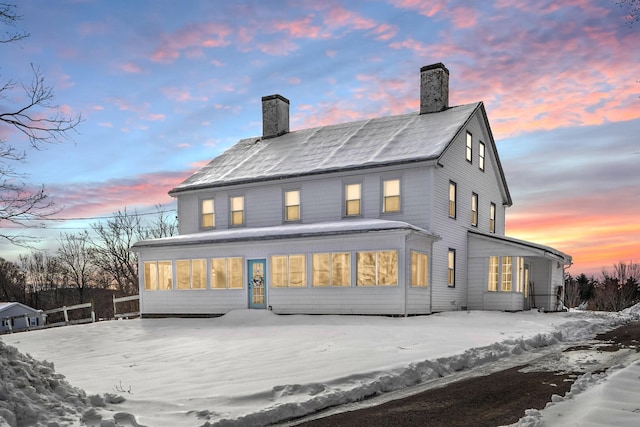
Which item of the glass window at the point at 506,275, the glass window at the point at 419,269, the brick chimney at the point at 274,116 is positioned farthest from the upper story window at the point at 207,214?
the glass window at the point at 506,275

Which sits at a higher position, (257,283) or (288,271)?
(288,271)

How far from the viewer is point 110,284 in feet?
209

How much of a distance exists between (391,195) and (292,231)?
455 cm

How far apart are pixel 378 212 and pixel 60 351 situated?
13.0m

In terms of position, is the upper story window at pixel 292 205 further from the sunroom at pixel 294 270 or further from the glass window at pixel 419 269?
the glass window at pixel 419 269

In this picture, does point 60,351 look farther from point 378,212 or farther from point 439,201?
A: point 439,201

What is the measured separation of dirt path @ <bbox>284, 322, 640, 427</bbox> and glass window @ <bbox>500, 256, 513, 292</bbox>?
1404cm

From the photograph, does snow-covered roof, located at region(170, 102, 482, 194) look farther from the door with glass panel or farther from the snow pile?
the snow pile

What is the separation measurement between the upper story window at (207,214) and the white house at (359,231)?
84 millimetres

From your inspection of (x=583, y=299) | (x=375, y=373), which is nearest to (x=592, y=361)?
(x=375, y=373)

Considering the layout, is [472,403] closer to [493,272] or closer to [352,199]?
[352,199]

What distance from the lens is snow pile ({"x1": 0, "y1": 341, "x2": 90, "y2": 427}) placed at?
6.03m

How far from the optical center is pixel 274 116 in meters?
30.2

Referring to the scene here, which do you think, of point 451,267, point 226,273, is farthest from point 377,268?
point 226,273
